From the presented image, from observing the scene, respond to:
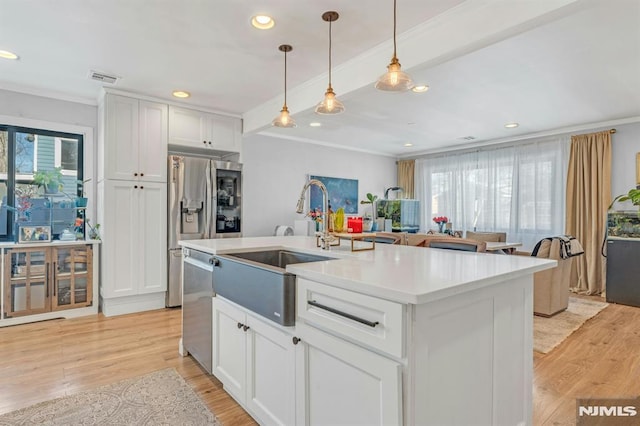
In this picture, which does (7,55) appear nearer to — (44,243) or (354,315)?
(44,243)

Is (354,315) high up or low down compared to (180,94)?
down

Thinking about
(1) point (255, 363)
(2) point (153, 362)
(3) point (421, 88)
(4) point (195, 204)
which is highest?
(3) point (421, 88)

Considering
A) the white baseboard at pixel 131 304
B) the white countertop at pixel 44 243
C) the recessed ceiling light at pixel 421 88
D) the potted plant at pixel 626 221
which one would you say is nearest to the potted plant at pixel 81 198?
the white countertop at pixel 44 243

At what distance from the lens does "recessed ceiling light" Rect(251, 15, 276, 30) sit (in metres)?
2.27

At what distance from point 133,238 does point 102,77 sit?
165 cm

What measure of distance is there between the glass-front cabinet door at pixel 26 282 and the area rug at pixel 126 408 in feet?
6.33

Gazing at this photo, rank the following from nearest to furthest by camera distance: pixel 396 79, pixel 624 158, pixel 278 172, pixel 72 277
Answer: pixel 396 79 → pixel 72 277 → pixel 624 158 → pixel 278 172

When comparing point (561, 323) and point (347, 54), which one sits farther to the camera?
point (561, 323)

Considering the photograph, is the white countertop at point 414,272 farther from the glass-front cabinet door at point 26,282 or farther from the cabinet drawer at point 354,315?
the glass-front cabinet door at point 26,282

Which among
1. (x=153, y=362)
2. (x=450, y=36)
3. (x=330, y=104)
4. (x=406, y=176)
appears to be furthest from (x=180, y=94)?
(x=406, y=176)

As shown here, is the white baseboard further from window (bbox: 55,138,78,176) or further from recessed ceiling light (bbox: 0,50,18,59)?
recessed ceiling light (bbox: 0,50,18,59)

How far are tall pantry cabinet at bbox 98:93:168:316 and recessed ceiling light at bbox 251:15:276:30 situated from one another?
6.95 feet

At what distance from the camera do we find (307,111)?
3.49 metres

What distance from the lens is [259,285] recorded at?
166 cm
